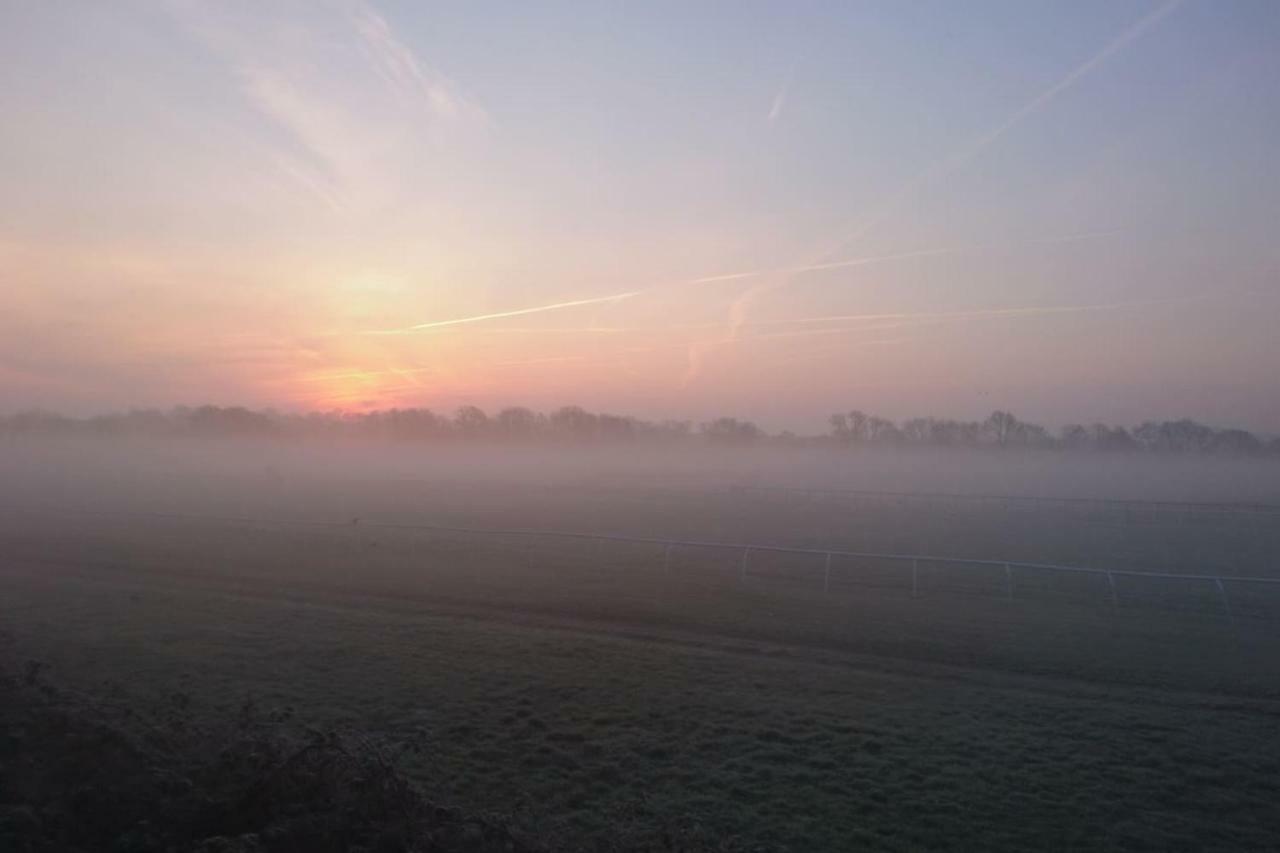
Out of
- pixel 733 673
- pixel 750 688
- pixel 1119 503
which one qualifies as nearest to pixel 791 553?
pixel 733 673

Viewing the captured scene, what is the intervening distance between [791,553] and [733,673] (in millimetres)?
15476

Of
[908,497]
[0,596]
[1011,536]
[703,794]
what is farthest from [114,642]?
[908,497]

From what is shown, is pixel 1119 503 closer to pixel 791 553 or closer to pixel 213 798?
pixel 791 553

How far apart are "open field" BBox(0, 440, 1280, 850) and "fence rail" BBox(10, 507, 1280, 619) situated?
0.45 m

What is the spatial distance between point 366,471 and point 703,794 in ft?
276

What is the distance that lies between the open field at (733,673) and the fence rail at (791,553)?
1.49 ft

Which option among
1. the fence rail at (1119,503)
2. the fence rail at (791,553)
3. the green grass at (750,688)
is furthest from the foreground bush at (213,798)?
the fence rail at (1119,503)

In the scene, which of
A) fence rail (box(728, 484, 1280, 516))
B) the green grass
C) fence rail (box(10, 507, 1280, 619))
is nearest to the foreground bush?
the green grass

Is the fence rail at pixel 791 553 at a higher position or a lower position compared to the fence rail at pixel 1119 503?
lower

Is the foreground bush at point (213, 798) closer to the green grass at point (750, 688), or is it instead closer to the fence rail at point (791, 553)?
the green grass at point (750, 688)

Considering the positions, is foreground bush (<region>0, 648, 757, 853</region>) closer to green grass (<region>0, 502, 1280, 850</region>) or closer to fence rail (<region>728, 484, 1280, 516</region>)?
green grass (<region>0, 502, 1280, 850</region>)

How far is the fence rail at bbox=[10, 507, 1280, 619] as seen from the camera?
61.5 feet

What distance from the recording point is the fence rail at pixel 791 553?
18750mm

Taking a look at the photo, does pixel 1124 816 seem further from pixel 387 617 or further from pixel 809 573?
pixel 809 573
